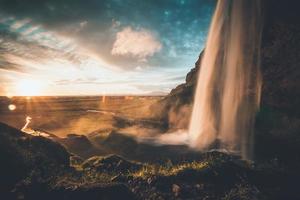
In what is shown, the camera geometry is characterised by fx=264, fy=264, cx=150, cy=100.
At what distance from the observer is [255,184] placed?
38.6ft

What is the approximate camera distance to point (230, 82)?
21.5 m

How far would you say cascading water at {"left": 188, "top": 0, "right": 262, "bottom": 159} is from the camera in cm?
1823

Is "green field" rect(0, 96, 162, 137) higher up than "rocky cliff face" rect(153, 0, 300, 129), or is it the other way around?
"rocky cliff face" rect(153, 0, 300, 129)

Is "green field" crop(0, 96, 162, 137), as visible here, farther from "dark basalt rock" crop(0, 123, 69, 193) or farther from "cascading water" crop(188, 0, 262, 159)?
"dark basalt rock" crop(0, 123, 69, 193)

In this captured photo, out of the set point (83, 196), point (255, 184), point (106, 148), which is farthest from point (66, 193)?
point (106, 148)

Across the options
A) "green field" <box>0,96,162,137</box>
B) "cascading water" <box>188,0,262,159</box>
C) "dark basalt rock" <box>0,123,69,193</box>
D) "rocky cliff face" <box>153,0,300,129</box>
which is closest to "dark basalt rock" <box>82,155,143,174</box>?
"dark basalt rock" <box>0,123,69,193</box>

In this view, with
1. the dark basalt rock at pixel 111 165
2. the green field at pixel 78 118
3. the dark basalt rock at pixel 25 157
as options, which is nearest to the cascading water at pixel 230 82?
the dark basalt rock at pixel 111 165

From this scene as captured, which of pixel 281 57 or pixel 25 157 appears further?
pixel 281 57

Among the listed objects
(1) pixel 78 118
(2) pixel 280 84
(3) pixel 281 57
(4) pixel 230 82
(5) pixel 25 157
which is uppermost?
(3) pixel 281 57

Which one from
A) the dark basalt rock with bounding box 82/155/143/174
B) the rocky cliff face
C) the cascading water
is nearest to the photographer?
the dark basalt rock with bounding box 82/155/143/174

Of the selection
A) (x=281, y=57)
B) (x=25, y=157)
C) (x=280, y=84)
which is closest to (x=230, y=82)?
(x=280, y=84)

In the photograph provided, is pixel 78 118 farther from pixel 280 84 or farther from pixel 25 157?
pixel 280 84

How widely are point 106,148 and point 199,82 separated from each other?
12470 mm

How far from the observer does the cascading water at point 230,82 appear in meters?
18.2
